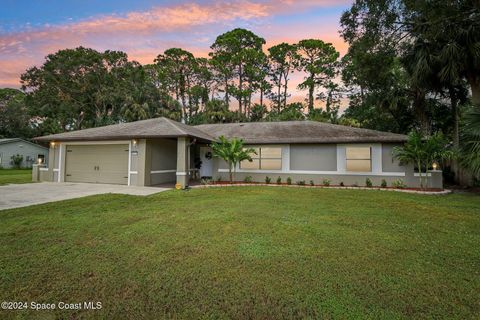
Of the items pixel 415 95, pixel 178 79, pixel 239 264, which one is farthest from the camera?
pixel 178 79

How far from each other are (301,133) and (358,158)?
11.1 ft

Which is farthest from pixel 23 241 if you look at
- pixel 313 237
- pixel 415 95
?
pixel 415 95

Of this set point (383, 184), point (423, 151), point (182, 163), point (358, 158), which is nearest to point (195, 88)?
point (182, 163)

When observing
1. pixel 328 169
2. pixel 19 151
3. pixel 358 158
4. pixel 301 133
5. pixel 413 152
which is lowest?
pixel 328 169

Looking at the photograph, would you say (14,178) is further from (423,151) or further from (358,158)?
(423,151)

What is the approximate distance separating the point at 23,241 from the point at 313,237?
5.26 m

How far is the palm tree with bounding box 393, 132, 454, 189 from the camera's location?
33.7 ft

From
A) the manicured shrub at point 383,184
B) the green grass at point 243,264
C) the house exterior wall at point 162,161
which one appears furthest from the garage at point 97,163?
the manicured shrub at point 383,184

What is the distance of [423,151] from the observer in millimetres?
10258

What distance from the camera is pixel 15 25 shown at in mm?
13328

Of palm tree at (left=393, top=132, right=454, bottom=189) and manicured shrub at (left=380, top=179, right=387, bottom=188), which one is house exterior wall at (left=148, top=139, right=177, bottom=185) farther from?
palm tree at (left=393, top=132, right=454, bottom=189)

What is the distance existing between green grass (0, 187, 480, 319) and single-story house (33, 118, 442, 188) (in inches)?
234

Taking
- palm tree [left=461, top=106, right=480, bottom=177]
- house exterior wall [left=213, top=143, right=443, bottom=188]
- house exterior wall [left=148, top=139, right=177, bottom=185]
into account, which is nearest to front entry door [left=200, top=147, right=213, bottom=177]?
house exterior wall [left=148, top=139, right=177, bottom=185]

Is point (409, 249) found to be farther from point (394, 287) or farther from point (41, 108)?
point (41, 108)
